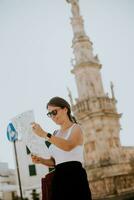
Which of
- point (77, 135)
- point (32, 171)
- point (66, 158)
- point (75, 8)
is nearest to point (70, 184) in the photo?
point (66, 158)

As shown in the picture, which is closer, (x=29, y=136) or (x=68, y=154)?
(x=68, y=154)

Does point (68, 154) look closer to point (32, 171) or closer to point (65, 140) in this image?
point (65, 140)

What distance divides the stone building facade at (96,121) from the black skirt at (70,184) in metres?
26.4

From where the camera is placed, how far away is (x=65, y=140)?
318cm

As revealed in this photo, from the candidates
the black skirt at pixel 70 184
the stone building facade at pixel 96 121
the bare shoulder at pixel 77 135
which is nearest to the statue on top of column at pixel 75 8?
the stone building facade at pixel 96 121

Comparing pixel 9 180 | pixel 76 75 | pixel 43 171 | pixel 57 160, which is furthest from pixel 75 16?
pixel 57 160

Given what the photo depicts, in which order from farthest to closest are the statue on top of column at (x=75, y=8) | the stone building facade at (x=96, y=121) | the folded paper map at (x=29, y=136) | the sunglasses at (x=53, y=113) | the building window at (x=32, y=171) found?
1. the statue on top of column at (x=75, y=8)
2. the building window at (x=32, y=171)
3. the stone building facade at (x=96, y=121)
4. the folded paper map at (x=29, y=136)
5. the sunglasses at (x=53, y=113)

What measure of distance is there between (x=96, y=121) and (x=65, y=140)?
97.3 ft

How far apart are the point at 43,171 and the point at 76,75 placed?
10.7 metres

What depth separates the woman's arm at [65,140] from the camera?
10.2 ft

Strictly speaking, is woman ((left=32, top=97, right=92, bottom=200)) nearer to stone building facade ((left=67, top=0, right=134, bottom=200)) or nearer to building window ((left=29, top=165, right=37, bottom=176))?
stone building facade ((left=67, top=0, right=134, bottom=200))

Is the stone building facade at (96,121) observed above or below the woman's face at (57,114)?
above

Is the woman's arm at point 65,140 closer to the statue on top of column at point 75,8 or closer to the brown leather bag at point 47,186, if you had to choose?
the brown leather bag at point 47,186

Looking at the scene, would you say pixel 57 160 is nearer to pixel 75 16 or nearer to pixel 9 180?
pixel 75 16
